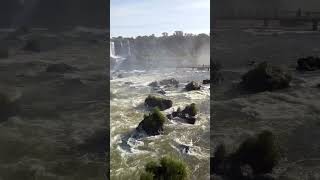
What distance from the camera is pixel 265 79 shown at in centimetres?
2250

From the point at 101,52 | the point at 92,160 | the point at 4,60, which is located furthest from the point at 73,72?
the point at 92,160

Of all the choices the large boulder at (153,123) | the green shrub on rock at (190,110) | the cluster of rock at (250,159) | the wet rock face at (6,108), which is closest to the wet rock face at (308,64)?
the green shrub on rock at (190,110)

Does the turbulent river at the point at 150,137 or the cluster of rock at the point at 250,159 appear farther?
the turbulent river at the point at 150,137

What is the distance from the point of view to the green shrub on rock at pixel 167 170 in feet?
55.8

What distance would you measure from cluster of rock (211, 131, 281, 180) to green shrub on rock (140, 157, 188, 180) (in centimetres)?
147

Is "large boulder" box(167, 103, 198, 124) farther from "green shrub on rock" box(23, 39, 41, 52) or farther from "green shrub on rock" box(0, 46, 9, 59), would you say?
"green shrub on rock" box(0, 46, 9, 59)

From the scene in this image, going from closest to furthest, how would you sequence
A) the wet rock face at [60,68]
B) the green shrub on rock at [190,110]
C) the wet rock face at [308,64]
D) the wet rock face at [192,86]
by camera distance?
the green shrub on rock at [190,110]
the wet rock face at [60,68]
the wet rock face at [308,64]
the wet rock face at [192,86]

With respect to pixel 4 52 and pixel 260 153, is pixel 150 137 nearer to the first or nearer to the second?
pixel 260 153

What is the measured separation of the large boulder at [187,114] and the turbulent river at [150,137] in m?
0.32

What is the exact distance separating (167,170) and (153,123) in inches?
180

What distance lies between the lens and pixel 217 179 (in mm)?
17234

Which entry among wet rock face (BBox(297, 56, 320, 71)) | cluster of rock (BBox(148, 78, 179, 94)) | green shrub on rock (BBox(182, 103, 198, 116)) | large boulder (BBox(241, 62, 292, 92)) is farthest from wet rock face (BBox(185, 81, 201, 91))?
wet rock face (BBox(297, 56, 320, 71))

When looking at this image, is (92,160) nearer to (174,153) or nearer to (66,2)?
(174,153)

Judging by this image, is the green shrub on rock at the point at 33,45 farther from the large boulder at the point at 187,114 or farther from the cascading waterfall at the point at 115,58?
the cascading waterfall at the point at 115,58
